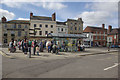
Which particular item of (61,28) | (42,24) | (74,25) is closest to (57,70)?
(42,24)

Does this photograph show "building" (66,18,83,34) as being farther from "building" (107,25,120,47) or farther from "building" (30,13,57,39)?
"building" (107,25,120,47)

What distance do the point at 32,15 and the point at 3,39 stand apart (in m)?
14.3

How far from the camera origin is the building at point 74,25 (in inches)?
2079

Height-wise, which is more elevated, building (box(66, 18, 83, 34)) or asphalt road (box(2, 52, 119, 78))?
building (box(66, 18, 83, 34))

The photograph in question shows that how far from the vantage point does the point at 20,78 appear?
210 inches

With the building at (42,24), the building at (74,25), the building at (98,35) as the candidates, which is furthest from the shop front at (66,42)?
the building at (98,35)

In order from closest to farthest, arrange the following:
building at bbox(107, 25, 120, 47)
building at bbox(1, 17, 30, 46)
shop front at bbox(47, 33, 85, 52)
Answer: shop front at bbox(47, 33, 85, 52), building at bbox(1, 17, 30, 46), building at bbox(107, 25, 120, 47)

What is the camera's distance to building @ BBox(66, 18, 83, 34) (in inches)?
2079

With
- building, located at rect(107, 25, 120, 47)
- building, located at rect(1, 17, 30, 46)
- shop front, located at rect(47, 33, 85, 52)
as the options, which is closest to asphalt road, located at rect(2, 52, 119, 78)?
shop front, located at rect(47, 33, 85, 52)

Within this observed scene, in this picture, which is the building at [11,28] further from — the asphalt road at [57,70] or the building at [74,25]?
the asphalt road at [57,70]

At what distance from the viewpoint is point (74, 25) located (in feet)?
176

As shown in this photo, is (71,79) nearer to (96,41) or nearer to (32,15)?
(32,15)

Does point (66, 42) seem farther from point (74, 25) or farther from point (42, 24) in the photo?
point (74, 25)

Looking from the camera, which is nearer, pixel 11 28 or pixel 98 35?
pixel 11 28
